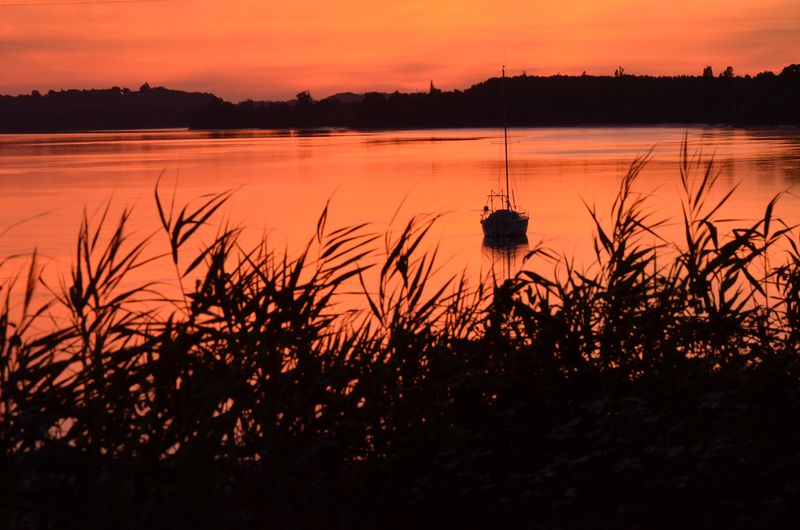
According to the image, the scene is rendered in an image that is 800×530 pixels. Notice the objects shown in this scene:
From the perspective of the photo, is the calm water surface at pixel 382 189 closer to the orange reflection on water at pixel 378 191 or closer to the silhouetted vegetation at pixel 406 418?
the orange reflection on water at pixel 378 191

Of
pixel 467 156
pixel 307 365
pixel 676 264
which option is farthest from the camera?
pixel 467 156

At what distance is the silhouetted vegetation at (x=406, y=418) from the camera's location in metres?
4.13

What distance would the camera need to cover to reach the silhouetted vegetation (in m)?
4.13

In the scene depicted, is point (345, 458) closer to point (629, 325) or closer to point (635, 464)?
point (635, 464)

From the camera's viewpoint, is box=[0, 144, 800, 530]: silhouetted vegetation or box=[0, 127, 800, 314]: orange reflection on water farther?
box=[0, 127, 800, 314]: orange reflection on water

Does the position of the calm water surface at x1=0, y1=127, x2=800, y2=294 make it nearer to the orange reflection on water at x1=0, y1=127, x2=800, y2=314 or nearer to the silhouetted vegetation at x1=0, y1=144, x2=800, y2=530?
the orange reflection on water at x1=0, y1=127, x2=800, y2=314

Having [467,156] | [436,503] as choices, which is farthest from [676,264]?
[467,156]

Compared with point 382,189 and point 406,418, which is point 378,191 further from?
point 406,418

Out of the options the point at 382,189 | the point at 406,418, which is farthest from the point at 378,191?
the point at 406,418

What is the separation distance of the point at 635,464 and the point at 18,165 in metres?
115

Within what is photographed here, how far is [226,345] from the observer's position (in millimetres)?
5543

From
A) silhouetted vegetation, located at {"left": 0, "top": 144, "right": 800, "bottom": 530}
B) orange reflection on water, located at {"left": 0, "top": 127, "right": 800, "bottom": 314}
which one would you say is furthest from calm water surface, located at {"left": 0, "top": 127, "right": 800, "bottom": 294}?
silhouetted vegetation, located at {"left": 0, "top": 144, "right": 800, "bottom": 530}

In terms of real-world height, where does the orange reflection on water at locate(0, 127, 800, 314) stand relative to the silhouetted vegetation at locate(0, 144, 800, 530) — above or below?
below

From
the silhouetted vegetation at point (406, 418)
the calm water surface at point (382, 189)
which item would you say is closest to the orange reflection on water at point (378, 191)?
the calm water surface at point (382, 189)
